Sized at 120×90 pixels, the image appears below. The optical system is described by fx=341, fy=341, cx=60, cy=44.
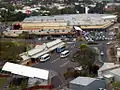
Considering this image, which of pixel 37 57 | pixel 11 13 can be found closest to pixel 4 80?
pixel 37 57

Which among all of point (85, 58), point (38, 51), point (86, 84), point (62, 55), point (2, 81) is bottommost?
point (2, 81)

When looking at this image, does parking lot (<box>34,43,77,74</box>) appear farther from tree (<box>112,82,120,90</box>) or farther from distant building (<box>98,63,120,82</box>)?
tree (<box>112,82,120,90</box>)

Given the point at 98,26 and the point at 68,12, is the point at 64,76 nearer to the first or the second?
the point at 98,26

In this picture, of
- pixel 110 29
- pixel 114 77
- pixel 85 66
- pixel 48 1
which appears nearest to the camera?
pixel 114 77

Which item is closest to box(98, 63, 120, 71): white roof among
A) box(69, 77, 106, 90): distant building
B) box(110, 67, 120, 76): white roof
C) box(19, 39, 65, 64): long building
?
box(110, 67, 120, 76): white roof

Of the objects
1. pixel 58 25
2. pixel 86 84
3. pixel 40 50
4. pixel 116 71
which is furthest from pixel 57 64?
pixel 58 25

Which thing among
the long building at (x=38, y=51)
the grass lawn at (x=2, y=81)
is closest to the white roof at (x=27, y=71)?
the grass lawn at (x=2, y=81)

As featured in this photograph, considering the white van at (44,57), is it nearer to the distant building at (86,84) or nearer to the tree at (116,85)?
the distant building at (86,84)

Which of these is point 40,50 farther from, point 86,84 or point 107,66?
point 86,84
